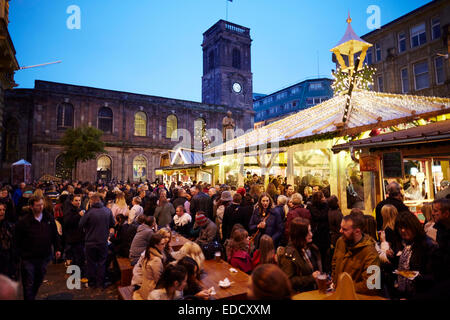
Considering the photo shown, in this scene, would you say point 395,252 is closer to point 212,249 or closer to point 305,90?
point 212,249

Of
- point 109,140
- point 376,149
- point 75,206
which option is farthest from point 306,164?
point 109,140

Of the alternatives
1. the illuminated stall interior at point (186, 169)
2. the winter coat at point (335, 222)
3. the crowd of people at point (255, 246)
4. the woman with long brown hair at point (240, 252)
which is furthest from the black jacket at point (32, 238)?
the illuminated stall interior at point (186, 169)

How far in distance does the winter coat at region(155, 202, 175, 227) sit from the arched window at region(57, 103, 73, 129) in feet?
91.9

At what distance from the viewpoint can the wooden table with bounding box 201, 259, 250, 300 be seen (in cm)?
355

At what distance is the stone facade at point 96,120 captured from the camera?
2802cm

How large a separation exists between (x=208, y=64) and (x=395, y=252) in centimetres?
4862

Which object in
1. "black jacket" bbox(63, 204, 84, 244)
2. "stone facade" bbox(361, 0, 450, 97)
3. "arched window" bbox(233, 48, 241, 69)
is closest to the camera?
"black jacket" bbox(63, 204, 84, 244)

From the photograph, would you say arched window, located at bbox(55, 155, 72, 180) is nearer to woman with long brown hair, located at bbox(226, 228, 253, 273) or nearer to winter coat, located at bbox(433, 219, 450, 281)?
woman with long brown hair, located at bbox(226, 228, 253, 273)

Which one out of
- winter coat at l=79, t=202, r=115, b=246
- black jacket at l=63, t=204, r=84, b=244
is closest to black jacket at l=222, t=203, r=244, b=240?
winter coat at l=79, t=202, r=115, b=246

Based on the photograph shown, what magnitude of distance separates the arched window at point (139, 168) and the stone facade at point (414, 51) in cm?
2670

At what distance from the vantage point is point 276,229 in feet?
16.5

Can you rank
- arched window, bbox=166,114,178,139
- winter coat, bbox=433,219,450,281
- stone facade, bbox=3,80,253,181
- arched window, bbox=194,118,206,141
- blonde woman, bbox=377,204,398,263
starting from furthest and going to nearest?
arched window, bbox=194,118,206,141 < arched window, bbox=166,114,178,139 < stone facade, bbox=3,80,253,181 < blonde woman, bbox=377,204,398,263 < winter coat, bbox=433,219,450,281

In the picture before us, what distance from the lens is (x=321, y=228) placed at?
206 inches

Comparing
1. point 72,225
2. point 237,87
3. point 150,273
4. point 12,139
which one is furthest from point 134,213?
point 237,87
